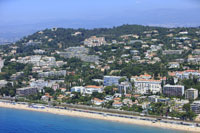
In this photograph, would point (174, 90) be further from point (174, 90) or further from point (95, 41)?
Answer: point (95, 41)

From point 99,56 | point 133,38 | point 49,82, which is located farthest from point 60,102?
point 133,38

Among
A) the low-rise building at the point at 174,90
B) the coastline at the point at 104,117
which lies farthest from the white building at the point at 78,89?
the low-rise building at the point at 174,90

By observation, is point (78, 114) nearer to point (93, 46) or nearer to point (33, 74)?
point (33, 74)

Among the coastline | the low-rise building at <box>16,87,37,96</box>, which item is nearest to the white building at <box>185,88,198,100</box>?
the coastline

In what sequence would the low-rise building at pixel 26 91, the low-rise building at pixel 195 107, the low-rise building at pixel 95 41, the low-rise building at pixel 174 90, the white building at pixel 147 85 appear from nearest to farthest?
the low-rise building at pixel 195 107 → the low-rise building at pixel 174 90 → the white building at pixel 147 85 → the low-rise building at pixel 26 91 → the low-rise building at pixel 95 41

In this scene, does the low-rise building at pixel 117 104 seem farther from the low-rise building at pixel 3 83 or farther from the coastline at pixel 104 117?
the low-rise building at pixel 3 83

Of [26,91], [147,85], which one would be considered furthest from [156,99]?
[26,91]
